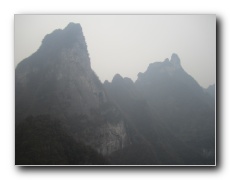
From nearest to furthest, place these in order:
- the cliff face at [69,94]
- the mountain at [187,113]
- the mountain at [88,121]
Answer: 1. the mountain at [88,121]
2. the mountain at [187,113]
3. the cliff face at [69,94]

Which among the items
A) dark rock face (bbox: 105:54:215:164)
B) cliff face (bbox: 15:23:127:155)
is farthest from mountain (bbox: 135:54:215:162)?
cliff face (bbox: 15:23:127:155)

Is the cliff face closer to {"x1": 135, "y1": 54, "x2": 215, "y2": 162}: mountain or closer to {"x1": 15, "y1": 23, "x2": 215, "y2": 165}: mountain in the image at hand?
{"x1": 15, "y1": 23, "x2": 215, "y2": 165}: mountain

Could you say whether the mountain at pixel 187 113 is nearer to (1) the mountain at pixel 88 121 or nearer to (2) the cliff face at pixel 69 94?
(1) the mountain at pixel 88 121

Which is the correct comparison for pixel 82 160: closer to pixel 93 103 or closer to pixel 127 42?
pixel 127 42

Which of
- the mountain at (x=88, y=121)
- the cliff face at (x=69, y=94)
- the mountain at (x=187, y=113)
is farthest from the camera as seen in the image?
the cliff face at (x=69, y=94)

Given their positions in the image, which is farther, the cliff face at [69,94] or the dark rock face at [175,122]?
the cliff face at [69,94]

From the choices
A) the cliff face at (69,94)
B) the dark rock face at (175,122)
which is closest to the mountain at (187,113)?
the dark rock face at (175,122)

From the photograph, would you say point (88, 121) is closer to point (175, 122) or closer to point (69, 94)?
point (69, 94)
